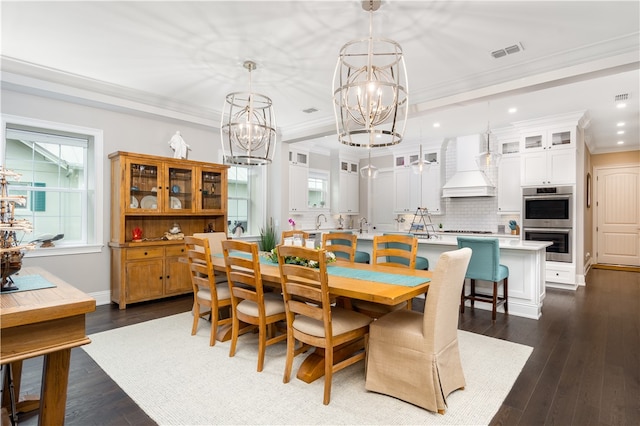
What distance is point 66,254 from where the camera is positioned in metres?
4.32

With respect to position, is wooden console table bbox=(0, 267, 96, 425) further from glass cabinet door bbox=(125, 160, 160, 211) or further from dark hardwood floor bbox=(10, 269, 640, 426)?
glass cabinet door bbox=(125, 160, 160, 211)

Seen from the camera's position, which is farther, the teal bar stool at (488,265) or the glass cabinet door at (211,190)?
the glass cabinet door at (211,190)

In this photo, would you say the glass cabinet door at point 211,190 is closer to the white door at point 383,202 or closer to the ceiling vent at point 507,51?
the ceiling vent at point 507,51

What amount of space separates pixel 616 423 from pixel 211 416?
95.7 inches

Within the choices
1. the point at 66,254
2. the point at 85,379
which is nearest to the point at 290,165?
the point at 66,254

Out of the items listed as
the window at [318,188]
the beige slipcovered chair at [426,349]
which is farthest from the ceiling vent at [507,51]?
the window at [318,188]

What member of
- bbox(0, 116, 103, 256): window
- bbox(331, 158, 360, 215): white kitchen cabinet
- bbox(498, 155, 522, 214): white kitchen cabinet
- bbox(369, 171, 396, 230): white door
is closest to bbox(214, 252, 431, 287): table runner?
bbox(0, 116, 103, 256): window

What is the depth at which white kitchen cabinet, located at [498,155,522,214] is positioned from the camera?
6.35m

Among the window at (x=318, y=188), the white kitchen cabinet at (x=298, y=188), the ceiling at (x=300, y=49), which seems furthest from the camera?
the window at (x=318, y=188)

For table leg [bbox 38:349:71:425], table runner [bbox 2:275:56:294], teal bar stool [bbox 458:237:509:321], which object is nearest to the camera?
table leg [bbox 38:349:71:425]

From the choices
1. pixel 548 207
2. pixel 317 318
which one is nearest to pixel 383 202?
pixel 548 207

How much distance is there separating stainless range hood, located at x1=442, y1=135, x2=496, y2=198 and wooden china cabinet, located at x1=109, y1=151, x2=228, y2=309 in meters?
4.53

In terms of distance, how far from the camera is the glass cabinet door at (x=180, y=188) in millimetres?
4984

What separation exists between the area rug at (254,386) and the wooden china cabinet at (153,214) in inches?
48.6
